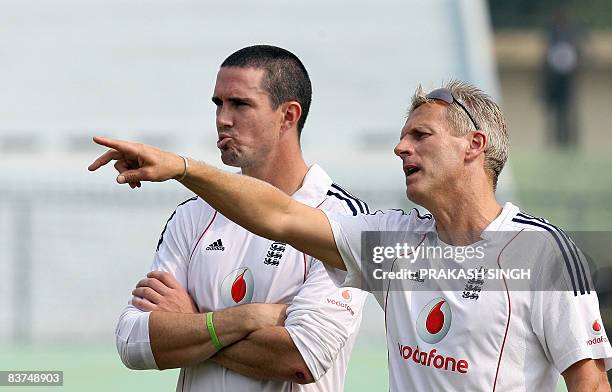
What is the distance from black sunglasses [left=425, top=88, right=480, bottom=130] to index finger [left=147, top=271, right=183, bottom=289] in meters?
1.25

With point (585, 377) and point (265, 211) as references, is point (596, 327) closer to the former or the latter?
point (585, 377)

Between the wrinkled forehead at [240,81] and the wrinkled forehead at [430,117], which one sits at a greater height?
the wrinkled forehead at [240,81]

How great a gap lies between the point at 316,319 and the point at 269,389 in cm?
34

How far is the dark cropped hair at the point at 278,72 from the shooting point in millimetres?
5242

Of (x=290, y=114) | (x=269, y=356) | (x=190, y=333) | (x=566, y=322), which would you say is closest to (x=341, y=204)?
(x=290, y=114)

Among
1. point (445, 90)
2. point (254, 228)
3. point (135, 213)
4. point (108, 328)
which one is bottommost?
point (108, 328)

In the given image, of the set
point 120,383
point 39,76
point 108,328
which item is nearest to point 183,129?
point 39,76

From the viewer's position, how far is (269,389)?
4.82 m

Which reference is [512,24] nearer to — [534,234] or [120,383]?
[120,383]

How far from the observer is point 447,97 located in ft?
14.7

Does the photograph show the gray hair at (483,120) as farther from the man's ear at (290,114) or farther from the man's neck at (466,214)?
the man's ear at (290,114)

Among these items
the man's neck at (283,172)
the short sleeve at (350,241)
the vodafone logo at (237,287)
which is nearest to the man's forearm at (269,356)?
the vodafone logo at (237,287)

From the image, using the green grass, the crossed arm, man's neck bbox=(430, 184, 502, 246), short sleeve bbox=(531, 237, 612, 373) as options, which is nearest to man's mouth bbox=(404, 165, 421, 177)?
man's neck bbox=(430, 184, 502, 246)

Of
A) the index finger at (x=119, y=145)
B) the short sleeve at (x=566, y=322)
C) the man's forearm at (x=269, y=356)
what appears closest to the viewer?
the index finger at (x=119, y=145)
